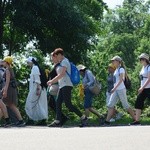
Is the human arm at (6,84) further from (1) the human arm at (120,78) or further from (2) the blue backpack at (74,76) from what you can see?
(1) the human arm at (120,78)

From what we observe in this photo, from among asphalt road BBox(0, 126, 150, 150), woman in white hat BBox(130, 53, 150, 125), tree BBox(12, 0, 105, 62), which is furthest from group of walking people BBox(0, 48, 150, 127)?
tree BBox(12, 0, 105, 62)

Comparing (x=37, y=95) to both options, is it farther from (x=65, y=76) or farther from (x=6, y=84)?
(x=65, y=76)

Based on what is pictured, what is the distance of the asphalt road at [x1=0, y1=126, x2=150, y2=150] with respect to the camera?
7.96 m

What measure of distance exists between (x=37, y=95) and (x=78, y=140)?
644cm

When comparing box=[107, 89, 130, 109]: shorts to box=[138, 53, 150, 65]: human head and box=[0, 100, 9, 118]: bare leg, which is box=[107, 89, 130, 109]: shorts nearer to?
box=[138, 53, 150, 65]: human head

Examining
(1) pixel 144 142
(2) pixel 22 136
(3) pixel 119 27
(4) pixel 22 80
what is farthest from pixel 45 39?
(3) pixel 119 27

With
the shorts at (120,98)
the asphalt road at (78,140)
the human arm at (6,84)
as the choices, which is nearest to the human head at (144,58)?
the shorts at (120,98)

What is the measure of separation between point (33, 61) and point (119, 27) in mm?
57872

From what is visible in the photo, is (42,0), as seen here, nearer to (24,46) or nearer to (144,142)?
(24,46)

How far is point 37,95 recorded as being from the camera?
49.8ft

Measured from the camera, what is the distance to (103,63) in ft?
173

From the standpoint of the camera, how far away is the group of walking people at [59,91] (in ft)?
43.3

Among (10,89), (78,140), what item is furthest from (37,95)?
(78,140)

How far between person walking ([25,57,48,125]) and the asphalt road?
4.78m
